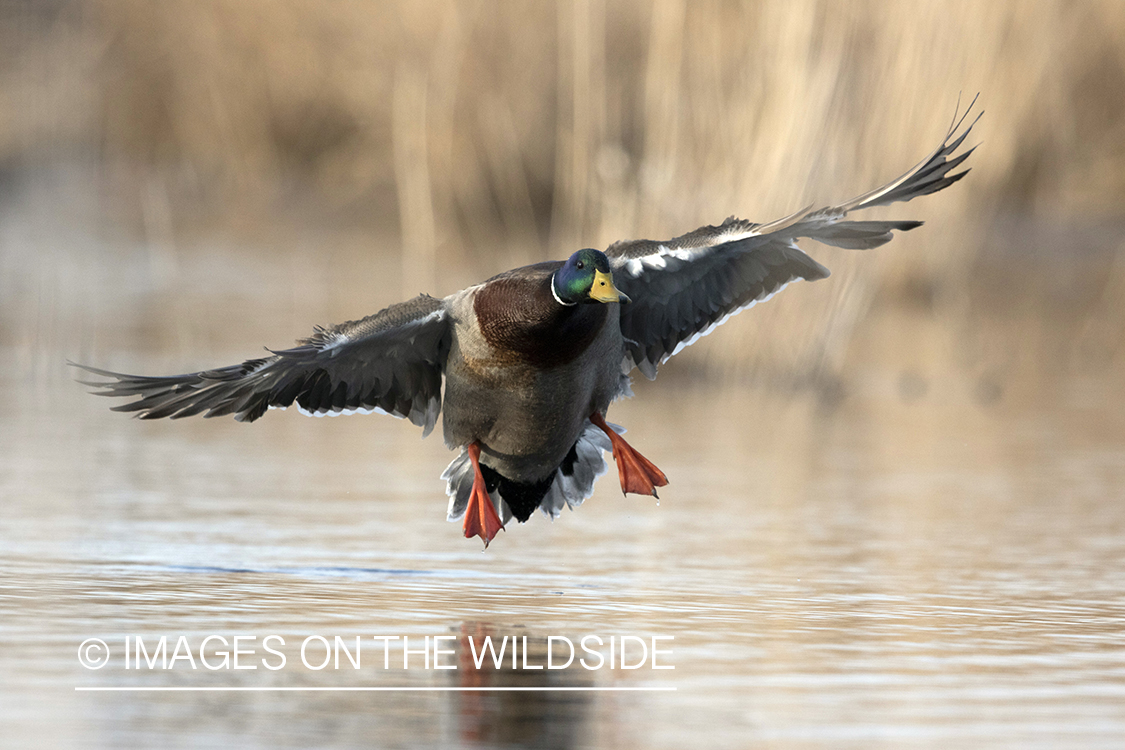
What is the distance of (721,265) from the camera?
7293mm

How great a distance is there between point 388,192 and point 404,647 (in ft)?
57.4

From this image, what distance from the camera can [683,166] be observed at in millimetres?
11297

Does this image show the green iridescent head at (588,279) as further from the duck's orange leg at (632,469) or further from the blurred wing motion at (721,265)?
the duck's orange leg at (632,469)

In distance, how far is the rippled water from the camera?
14.7 feet

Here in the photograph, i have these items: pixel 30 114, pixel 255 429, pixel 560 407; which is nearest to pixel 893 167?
pixel 255 429

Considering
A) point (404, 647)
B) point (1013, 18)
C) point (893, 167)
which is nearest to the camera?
point (404, 647)

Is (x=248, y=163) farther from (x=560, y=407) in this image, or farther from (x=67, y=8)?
(x=560, y=407)

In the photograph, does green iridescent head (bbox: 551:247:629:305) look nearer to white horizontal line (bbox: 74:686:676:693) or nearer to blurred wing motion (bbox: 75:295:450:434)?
blurred wing motion (bbox: 75:295:450:434)

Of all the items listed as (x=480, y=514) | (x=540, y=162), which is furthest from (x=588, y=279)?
(x=540, y=162)

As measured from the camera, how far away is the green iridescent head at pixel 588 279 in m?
6.31

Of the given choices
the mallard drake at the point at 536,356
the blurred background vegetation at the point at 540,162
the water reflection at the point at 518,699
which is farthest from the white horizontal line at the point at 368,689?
the blurred background vegetation at the point at 540,162

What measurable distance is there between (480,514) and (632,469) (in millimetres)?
670

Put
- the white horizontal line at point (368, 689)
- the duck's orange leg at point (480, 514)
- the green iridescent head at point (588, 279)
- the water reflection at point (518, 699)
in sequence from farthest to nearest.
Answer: the duck's orange leg at point (480, 514) < the green iridescent head at point (588, 279) < the white horizontal line at point (368, 689) < the water reflection at point (518, 699)

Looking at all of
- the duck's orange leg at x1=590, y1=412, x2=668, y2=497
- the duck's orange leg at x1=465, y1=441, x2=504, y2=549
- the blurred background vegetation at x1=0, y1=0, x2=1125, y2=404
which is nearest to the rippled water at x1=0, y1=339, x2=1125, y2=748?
the duck's orange leg at x1=465, y1=441, x2=504, y2=549
